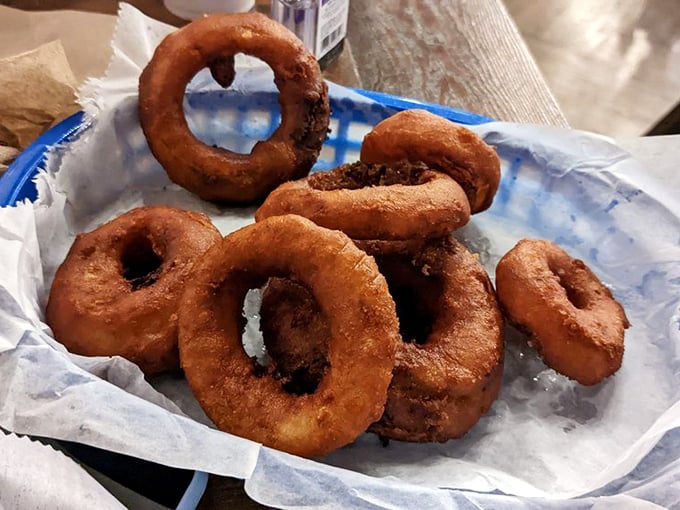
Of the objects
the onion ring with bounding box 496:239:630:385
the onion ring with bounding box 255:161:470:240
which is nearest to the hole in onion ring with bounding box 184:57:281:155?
the onion ring with bounding box 255:161:470:240

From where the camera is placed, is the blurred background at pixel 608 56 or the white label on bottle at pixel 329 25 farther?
the blurred background at pixel 608 56

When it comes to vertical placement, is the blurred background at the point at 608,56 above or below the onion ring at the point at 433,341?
below

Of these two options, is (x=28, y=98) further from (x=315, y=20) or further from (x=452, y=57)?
(x=452, y=57)

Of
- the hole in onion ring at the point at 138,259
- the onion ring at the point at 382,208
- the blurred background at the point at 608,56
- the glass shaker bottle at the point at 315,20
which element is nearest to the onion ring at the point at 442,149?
the onion ring at the point at 382,208

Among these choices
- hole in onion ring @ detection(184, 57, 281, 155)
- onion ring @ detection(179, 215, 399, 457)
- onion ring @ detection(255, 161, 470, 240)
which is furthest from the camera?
hole in onion ring @ detection(184, 57, 281, 155)

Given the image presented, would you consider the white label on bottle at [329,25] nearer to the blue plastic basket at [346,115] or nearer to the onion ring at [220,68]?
the blue plastic basket at [346,115]

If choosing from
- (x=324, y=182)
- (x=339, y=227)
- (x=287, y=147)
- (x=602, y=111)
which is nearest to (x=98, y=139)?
(x=287, y=147)

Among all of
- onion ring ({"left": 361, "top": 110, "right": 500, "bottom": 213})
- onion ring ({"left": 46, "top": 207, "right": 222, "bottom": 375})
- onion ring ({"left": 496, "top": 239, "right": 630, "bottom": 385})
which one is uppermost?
onion ring ({"left": 361, "top": 110, "right": 500, "bottom": 213})

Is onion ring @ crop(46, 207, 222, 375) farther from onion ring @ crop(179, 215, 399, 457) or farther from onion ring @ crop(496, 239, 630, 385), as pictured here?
onion ring @ crop(496, 239, 630, 385)
